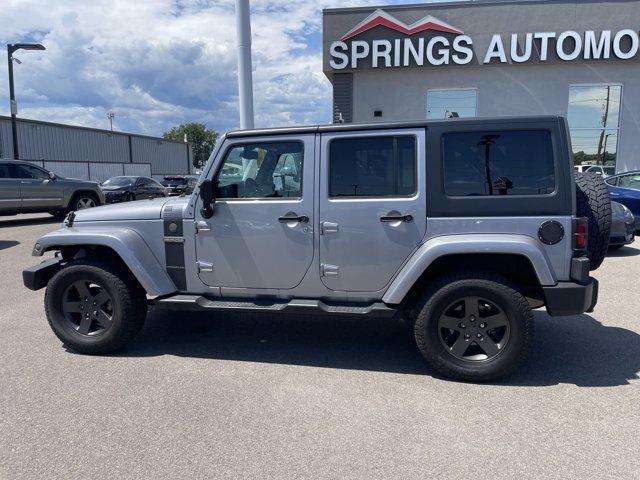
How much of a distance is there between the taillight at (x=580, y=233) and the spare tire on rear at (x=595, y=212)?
8.4 inches

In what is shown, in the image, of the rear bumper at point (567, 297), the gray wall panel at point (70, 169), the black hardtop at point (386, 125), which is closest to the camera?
the rear bumper at point (567, 297)

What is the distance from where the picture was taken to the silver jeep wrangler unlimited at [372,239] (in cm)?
357

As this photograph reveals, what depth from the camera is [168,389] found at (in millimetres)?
3619

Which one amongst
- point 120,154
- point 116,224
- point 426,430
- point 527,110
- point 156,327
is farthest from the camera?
point 120,154

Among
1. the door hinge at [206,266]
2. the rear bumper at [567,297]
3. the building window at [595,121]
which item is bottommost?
the rear bumper at [567,297]

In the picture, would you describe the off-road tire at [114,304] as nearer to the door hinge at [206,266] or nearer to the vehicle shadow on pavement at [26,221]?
the door hinge at [206,266]

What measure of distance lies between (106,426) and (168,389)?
58 cm

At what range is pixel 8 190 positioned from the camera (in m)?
13.1

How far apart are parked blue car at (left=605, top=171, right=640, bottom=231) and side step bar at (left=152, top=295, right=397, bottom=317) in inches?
352

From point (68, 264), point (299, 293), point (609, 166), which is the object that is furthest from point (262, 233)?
point (609, 166)

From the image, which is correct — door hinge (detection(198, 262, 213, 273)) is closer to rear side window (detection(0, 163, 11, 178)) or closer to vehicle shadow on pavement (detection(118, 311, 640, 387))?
vehicle shadow on pavement (detection(118, 311, 640, 387))

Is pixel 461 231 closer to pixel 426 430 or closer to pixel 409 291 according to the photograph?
pixel 409 291

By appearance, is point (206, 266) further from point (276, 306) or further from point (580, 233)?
point (580, 233)

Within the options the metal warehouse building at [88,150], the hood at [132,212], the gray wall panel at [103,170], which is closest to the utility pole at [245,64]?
the hood at [132,212]
